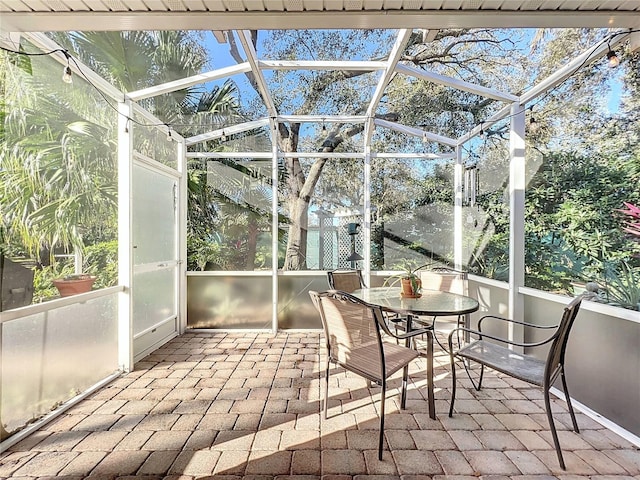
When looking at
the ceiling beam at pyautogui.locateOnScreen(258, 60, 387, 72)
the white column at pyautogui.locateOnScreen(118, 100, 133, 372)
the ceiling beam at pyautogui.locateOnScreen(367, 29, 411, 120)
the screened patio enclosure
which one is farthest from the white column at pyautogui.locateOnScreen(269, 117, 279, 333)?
the white column at pyautogui.locateOnScreen(118, 100, 133, 372)

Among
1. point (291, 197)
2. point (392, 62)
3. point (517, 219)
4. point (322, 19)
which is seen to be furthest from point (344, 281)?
point (322, 19)

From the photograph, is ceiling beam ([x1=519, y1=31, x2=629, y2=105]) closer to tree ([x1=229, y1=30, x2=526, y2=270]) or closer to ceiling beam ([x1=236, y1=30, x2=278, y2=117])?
tree ([x1=229, y1=30, x2=526, y2=270])

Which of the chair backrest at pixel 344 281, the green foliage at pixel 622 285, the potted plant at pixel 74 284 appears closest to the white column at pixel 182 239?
the potted plant at pixel 74 284

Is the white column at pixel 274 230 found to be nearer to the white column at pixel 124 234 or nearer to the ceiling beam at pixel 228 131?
the ceiling beam at pixel 228 131

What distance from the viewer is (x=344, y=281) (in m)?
3.46

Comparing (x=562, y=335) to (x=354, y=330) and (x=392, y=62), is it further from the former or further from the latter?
(x=392, y=62)

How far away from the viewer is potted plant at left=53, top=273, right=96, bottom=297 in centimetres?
233

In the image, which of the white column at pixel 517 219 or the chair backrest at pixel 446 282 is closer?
the white column at pixel 517 219

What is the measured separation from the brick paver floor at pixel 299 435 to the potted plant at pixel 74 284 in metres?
0.89

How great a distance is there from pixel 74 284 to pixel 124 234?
696mm

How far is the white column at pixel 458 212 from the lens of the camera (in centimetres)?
429

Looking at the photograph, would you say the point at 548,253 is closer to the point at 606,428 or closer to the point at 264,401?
the point at 606,428

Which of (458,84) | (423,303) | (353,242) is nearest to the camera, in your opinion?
(423,303)

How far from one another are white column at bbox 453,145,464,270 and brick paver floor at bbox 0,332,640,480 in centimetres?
183
